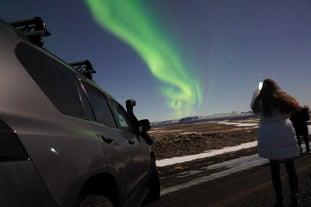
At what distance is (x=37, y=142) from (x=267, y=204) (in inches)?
181

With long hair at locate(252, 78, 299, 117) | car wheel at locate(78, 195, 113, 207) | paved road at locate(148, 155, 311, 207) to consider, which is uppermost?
long hair at locate(252, 78, 299, 117)

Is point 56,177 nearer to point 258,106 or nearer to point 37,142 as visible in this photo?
point 37,142

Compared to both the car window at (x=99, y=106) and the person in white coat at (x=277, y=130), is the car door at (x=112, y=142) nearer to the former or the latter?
the car window at (x=99, y=106)

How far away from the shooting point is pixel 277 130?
5.60 meters

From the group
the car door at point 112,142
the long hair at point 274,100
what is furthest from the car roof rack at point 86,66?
the long hair at point 274,100

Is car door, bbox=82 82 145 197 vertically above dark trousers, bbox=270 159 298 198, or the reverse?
car door, bbox=82 82 145 197

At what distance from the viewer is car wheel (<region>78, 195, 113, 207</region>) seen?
3056 millimetres

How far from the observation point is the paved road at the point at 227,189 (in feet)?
21.7

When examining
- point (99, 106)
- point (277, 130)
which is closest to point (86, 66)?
point (99, 106)

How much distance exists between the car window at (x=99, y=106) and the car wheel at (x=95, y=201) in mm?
937

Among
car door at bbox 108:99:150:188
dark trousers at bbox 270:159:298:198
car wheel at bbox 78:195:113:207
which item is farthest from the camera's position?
dark trousers at bbox 270:159:298:198

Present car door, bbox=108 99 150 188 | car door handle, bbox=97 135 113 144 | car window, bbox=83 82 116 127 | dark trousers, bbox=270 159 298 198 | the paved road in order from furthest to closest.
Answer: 1. the paved road
2. dark trousers, bbox=270 159 298 198
3. car door, bbox=108 99 150 188
4. car window, bbox=83 82 116 127
5. car door handle, bbox=97 135 113 144

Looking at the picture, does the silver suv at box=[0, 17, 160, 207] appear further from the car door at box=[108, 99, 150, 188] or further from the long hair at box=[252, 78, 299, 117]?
the long hair at box=[252, 78, 299, 117]

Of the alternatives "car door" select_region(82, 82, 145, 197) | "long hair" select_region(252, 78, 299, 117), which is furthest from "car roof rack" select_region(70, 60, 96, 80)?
"long hair" select_region(252, 78, 299, 117)
